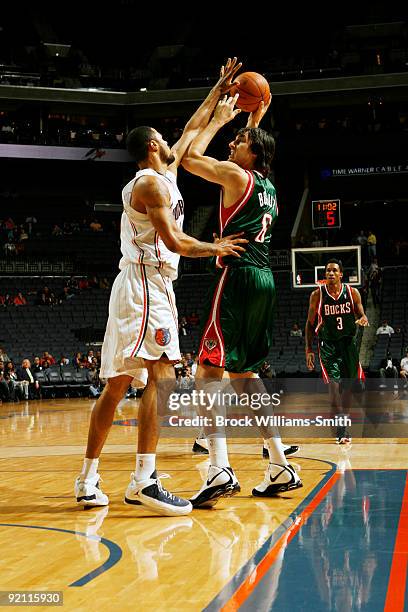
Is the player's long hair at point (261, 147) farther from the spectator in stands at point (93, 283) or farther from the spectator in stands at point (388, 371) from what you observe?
the spectator in stands at point (93, 283)

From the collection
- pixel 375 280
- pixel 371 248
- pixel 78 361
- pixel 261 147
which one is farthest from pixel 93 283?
pixel 261 147

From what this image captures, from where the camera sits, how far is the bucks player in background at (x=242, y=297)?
4906mm

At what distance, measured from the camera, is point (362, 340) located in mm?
23016

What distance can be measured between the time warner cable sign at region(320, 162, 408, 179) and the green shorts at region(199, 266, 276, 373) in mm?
25372

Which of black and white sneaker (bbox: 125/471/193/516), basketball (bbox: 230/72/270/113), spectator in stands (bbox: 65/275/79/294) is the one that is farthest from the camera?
spectator in stands (bbox: 65/275/79/294)

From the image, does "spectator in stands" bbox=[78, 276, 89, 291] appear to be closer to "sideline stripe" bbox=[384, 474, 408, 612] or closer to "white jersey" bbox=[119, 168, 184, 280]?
"white jersey" bbox=[119, 168, 184, 280]

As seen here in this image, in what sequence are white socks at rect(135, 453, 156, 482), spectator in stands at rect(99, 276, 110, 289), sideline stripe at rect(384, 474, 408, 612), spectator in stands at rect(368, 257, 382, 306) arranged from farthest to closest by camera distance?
spectator in stands at rect(99, 276, 110, 289) < spectator in stands at rect(368, 257, 382, 306) < white socks at rect(135, 453, 156, 482) < sideline stripe at rect(384, 474, 408, 612)

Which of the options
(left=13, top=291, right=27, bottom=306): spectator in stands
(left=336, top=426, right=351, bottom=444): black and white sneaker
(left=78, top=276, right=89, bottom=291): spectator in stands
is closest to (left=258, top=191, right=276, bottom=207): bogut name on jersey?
(left=336, top=426, right=351, bottom=444): black and white sneaker

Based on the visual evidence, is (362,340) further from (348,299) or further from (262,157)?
(262,157)

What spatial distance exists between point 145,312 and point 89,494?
1.08 meters

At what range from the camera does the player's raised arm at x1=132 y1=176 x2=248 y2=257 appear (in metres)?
4.36

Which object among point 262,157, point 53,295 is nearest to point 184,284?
point 53,295

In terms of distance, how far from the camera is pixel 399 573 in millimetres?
2973

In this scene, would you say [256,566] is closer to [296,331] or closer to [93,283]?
[296,331]
